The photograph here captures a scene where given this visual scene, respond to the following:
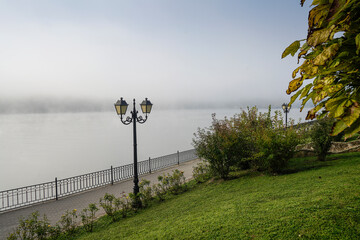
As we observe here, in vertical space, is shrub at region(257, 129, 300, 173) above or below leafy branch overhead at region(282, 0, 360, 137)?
below

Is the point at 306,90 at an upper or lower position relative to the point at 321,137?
upper

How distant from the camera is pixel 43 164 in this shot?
102 feet

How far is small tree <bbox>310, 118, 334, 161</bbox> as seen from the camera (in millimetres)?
10430

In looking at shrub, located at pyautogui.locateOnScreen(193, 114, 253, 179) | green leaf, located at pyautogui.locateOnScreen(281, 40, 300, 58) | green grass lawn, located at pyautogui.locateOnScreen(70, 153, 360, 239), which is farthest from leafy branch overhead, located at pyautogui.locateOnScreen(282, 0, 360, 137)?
shrub, located at pyautogui.locateOnScreen(193, 114, 253, 179)

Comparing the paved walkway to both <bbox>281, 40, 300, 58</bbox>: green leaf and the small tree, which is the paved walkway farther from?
<bbox>281, 40, 300, 58</bbox>: green leaf

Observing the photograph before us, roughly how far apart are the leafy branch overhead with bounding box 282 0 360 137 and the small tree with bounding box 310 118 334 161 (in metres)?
10.7

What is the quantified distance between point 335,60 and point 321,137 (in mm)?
10849

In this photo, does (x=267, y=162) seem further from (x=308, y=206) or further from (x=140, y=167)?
(x=140, y=167)

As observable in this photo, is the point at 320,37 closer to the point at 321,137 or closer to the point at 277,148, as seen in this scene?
the point at 277,148

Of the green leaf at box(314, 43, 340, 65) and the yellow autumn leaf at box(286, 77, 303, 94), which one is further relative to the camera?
the yellow autumn leaf at box(286, 77, 303, 94)

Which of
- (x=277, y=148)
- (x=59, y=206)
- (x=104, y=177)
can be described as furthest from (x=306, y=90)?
(x=104, y=177)

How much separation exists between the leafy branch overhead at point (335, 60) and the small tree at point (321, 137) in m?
10.7

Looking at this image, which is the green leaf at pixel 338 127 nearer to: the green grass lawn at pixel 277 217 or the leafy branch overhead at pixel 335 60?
the leafy branch overhead at pixel 335 60

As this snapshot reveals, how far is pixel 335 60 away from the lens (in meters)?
1.20
